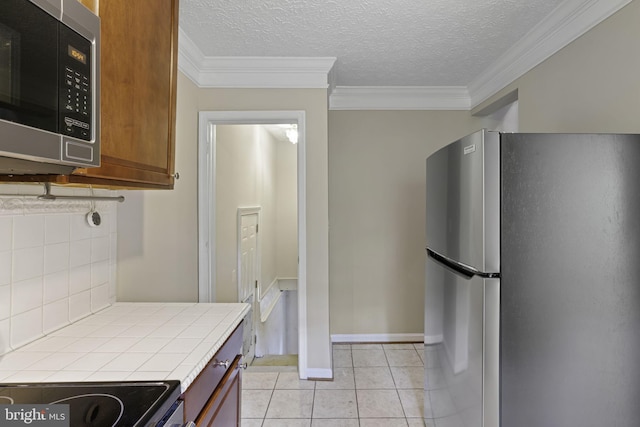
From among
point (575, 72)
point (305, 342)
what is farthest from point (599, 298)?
point (305, 342)

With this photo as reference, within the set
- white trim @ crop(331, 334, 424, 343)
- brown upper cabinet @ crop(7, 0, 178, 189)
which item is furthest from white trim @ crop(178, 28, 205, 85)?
white trim @ crop(331, 334, 424, 343)

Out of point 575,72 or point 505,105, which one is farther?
point 505,105

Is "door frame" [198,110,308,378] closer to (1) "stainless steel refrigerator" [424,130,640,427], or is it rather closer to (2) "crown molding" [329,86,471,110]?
(2) "crown molding" [329,86,471,110]

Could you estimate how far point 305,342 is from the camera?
8.47ft

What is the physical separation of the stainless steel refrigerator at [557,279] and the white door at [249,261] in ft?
6.90

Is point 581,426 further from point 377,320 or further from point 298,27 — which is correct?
point 298,27

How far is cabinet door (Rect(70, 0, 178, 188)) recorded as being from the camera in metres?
0.99

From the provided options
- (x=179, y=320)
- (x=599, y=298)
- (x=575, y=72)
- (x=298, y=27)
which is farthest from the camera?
(x=298, y=27)

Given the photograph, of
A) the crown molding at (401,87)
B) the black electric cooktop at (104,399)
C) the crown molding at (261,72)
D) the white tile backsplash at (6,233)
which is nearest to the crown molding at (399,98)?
the crown molding at (401,87)

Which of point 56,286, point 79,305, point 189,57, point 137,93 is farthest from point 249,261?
point 137,93

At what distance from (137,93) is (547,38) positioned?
228 centimetres

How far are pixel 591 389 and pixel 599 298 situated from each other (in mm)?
348

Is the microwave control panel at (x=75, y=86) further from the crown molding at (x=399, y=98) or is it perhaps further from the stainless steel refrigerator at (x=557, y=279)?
the crown molding at (x=399, y=98)

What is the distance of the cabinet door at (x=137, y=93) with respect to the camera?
987 mm
